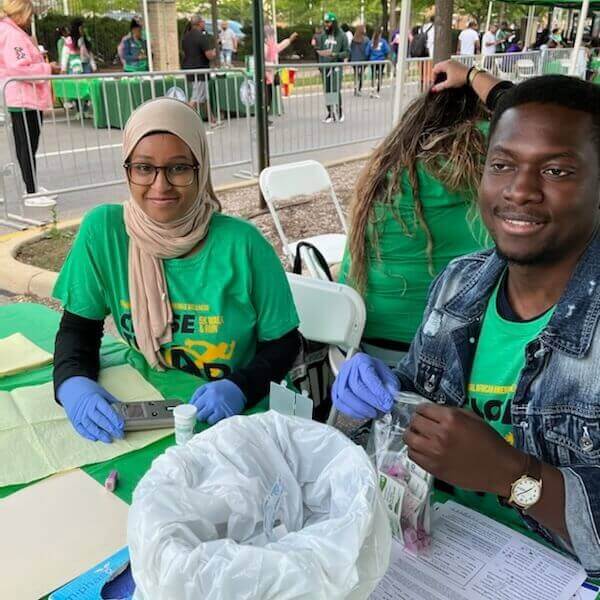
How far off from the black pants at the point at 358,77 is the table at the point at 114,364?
7.60 m

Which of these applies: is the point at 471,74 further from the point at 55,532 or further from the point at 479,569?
the point at 55,532

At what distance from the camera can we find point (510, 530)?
1.17 meters

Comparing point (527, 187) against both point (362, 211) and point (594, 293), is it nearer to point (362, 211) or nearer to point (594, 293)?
point (594, 293)

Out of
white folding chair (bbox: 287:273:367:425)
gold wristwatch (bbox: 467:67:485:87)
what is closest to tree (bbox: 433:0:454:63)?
gold wristwatch (bbox: 467:67:485:87)

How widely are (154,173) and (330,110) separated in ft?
26.2

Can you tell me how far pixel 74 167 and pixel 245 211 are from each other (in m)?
2.56

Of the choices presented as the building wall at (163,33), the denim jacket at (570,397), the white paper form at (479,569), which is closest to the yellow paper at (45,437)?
the white paper form at (479,569)

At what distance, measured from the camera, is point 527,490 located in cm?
107

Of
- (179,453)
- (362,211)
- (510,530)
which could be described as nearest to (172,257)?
(362,211)

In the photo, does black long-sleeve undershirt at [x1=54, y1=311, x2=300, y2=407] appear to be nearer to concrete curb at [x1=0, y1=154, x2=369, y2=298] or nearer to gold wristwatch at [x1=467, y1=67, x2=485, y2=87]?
gold wristwatch at [x1=467, y1=67, x2=485, y2=87]

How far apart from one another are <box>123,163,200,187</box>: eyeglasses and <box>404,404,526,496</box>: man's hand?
112 cm

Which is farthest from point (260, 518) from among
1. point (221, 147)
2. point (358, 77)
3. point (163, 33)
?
point (163, 33)

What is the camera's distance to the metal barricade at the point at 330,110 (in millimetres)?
8633

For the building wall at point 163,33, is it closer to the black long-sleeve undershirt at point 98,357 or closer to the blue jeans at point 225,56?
the blue jeans at point 225,56
